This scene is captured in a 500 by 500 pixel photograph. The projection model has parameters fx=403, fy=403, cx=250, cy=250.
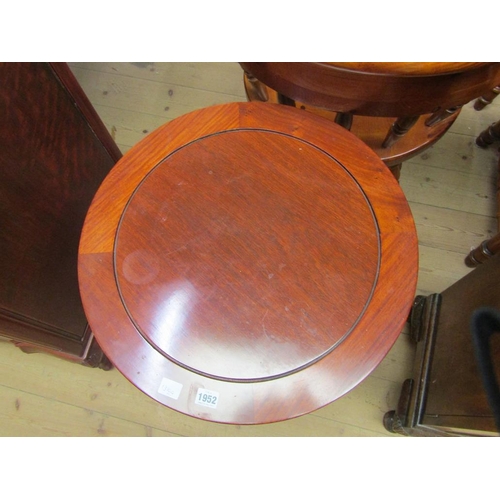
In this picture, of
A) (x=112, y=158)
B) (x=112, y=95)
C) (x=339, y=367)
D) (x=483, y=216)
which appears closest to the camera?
(x=339, y=367)

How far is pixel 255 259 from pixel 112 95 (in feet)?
3.31

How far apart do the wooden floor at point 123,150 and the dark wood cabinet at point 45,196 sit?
203 millimetres

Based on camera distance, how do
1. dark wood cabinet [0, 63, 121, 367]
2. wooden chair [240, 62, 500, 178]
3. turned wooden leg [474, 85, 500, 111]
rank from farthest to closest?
turned wooden leg [474, 85, 500, 111] < dark wood cabinet [0, 63, 121, 367] < wooden chair [240, 62, 500, 178]

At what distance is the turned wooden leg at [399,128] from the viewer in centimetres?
69

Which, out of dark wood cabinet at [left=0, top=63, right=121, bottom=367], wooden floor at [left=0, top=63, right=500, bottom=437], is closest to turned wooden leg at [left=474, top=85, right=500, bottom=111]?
wooden floor at [left=0, top=63, right=500, bottom=437]

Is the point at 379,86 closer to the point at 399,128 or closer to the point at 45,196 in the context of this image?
the point at 399,128

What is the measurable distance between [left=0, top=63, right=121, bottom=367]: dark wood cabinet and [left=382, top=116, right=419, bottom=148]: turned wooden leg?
1.95 ft

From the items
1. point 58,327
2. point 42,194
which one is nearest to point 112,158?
point 42,194

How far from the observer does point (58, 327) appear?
81 cm

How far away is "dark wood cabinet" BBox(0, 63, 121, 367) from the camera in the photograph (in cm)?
62

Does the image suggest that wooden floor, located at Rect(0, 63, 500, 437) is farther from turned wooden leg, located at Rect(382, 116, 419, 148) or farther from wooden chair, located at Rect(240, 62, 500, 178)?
wooden chair, located at Rect(240, 62, 500, 178)

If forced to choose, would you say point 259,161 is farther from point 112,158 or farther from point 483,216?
point 483,216

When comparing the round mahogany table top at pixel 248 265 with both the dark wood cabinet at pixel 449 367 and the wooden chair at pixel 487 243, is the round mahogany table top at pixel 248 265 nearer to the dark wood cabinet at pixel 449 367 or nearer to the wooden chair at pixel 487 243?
the dark wood cabinet at pixel 449 367

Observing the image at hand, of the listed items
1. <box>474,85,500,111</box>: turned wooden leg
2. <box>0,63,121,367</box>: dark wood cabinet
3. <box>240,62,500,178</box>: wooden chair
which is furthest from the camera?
<box>474,85,500,111</box>: turned wooden leg
